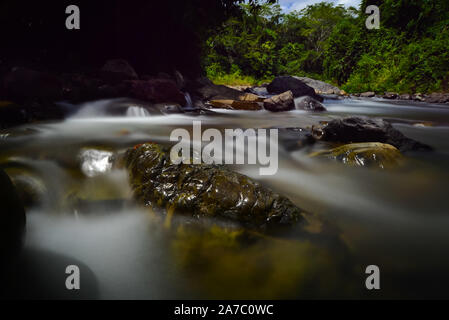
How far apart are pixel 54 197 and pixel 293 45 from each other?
1291 inches

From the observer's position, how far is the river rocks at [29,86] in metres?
5.66

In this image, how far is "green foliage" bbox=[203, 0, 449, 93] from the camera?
1405cm

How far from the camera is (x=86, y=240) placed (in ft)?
5.60

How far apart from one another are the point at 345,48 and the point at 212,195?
23.6 metres

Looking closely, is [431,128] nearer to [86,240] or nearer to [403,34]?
[86,240]

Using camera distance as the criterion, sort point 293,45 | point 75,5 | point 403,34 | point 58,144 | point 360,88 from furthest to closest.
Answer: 1. point 293,45
2. point 360,88
3. point 403,34
4. point 75,5
5. point 58,144

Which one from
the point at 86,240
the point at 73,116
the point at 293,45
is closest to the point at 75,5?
the point at 73,116

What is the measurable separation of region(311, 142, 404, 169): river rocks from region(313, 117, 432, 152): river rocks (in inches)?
18.3

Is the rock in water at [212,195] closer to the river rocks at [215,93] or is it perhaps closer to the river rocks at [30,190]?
the river rocks at [30,190]

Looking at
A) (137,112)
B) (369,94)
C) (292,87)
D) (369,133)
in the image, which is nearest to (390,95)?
(369,94)

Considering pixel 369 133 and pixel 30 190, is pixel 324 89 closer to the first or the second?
pixel 369 133

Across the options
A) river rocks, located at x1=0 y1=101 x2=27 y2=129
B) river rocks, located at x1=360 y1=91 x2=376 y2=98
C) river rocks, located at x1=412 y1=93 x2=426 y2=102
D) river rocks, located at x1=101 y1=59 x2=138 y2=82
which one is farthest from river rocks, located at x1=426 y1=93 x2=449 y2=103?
river rocks, located at x1=0 y1=101 x2=27 y2=129

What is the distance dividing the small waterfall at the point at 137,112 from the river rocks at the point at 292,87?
869cm

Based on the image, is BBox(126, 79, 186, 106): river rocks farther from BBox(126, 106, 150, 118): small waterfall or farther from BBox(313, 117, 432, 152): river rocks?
BBox(313, 117, 432, 152): river rocks
